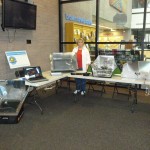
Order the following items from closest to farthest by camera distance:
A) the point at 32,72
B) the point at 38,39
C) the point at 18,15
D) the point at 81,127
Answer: the point at 81,127
the point at 32,72
the point at 18,15
the point at 38,39

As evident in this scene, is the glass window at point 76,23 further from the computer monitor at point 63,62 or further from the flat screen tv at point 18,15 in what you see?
the computer monitor at point 63,62

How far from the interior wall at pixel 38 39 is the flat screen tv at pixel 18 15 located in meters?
0.26

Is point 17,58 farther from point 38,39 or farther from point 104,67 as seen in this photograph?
point 104,67

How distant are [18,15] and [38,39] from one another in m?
1.12

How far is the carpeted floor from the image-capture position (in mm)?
2631

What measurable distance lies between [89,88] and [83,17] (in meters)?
2.60

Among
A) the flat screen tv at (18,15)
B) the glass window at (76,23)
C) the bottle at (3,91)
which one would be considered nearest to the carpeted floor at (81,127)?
the bottle at (3,91)

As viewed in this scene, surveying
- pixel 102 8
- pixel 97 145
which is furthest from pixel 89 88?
pixel 97 145

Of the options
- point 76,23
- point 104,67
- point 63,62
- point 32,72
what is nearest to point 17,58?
point 32,72

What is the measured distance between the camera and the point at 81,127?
314 centimetres

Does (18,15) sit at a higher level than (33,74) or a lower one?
higher

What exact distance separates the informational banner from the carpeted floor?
99 cm

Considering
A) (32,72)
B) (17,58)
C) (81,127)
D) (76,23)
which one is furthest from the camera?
(76,23)

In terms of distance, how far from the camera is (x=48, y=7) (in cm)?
566
